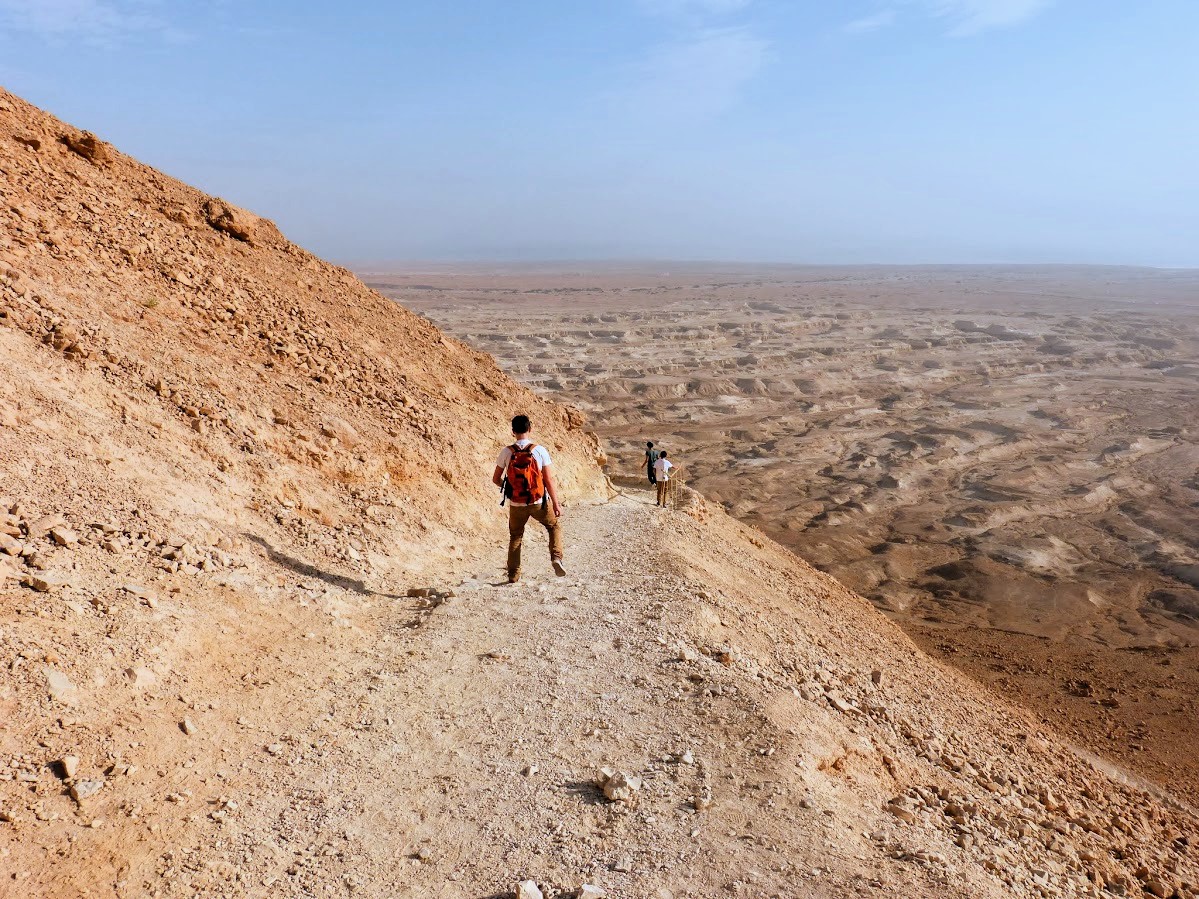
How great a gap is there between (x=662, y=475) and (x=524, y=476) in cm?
635

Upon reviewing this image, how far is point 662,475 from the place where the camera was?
12883mm

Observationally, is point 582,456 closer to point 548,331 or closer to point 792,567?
point 792,567

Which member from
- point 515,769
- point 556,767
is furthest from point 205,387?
point 556,767

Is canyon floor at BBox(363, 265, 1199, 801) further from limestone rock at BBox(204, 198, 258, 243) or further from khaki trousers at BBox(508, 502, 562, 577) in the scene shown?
limestone rock at BBox(204, 198, 258, 243)

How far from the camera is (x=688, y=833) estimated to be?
385 centimetres

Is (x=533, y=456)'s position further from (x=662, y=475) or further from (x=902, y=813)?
(x=662, y=475)

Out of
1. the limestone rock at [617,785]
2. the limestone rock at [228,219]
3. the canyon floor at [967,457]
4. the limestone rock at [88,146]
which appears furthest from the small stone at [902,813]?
the limestone rock at [88,146]

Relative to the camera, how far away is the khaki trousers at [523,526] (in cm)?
687

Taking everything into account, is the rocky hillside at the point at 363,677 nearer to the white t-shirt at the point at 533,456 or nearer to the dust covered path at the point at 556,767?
the dust covered path at the point at 556,767

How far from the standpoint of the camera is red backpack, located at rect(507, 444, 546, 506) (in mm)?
6715

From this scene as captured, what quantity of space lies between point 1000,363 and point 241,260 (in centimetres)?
4741

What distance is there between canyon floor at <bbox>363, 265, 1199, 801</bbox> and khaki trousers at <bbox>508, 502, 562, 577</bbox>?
24.2ft

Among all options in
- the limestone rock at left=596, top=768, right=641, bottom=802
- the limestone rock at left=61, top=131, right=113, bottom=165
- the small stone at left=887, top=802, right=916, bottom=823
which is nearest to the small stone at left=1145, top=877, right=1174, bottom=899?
the small stone at left=887, top=802, right=916, bottom=823

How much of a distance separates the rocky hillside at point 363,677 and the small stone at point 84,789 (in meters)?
0.04
